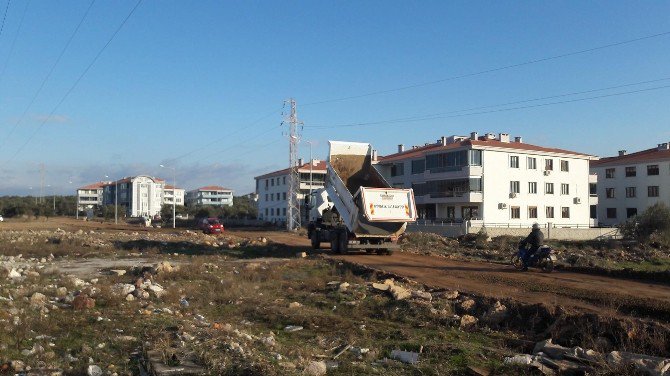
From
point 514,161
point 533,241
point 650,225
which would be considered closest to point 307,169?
point 514,161

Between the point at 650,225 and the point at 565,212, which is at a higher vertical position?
the point at 565,212

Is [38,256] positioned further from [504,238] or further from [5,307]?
[504,238]

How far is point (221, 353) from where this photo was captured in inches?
314

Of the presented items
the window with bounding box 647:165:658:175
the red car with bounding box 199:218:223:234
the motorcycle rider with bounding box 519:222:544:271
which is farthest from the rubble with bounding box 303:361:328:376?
the window with bounding box 647:165:658:175

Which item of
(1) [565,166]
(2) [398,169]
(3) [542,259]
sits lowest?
(3) [542,259]

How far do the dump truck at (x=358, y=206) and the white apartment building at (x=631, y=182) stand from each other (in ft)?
176

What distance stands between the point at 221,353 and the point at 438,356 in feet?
9.57

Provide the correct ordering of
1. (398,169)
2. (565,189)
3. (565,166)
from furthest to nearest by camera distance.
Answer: (398,169) → (565,166) → (565,189)

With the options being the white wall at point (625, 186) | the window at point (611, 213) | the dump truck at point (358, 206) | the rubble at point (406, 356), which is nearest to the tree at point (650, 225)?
the white wall at point (625, 186)

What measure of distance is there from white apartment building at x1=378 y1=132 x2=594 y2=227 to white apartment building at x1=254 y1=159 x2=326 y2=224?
85.3 feet

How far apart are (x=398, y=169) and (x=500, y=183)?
14.4 meters

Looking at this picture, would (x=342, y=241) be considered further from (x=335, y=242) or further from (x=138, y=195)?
(x=138, y=195)

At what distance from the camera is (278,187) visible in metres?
97.2

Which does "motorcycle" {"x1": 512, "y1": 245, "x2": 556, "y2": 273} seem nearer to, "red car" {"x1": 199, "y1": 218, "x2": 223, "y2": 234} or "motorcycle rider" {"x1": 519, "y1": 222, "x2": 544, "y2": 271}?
"motorcycle rider" {"x1": 519, "y1": 222, "x2": 544, "y2": 271}
